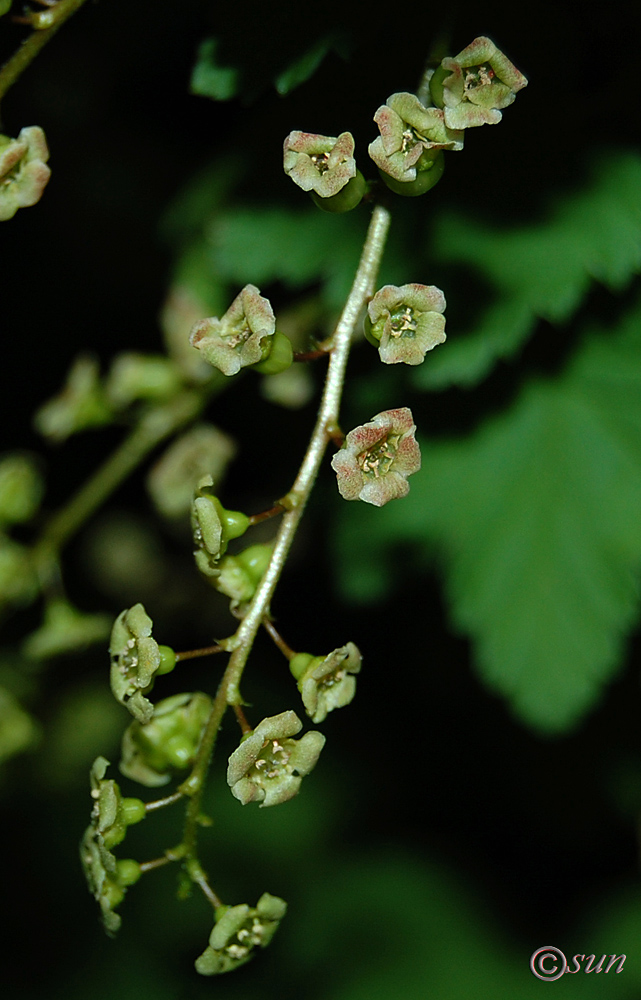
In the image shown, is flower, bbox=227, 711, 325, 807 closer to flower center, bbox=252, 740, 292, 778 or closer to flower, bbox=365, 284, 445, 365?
flower center, bbox=252, 740, 292, 778

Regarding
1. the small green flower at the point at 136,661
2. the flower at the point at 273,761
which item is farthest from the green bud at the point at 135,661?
the flower at the point at 273,761

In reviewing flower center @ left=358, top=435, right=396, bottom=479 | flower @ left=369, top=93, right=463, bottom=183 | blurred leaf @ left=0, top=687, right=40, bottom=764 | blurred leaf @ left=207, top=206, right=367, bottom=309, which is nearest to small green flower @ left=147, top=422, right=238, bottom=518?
blurred leaf @ left=207, top=206, right=367, bottom=309

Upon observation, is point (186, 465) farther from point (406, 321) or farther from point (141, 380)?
point (406, 321)

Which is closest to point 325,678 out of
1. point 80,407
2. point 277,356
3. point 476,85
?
point 277,356

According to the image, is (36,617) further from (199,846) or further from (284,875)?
(284,875)

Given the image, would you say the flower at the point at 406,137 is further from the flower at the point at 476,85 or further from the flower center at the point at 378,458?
the flower center at the point at 378,458

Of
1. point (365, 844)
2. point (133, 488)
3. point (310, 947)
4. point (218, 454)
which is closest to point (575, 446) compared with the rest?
point (218, 454)
